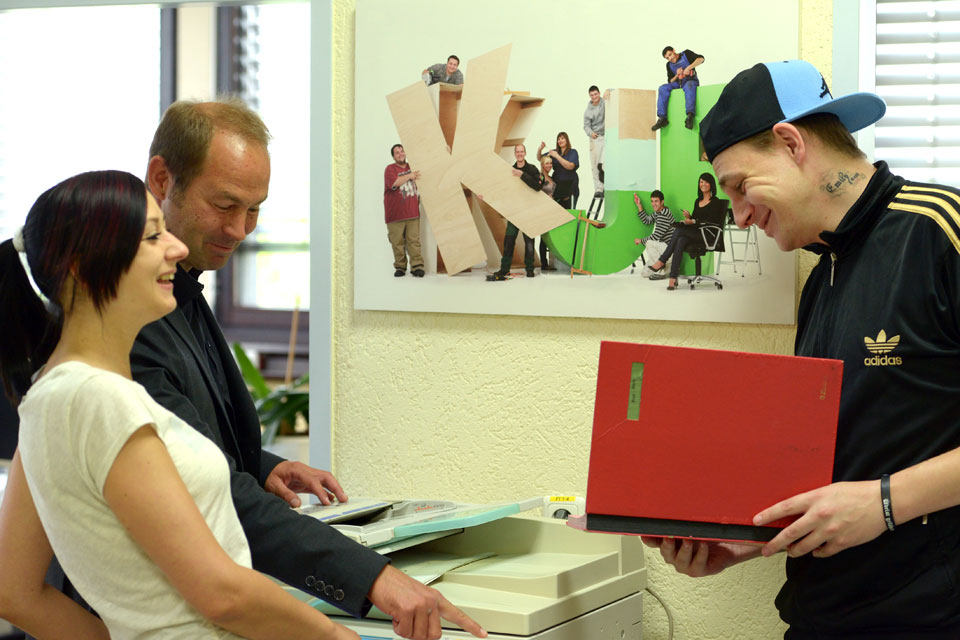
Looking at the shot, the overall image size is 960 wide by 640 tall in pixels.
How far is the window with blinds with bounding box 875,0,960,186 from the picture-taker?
1677 mm

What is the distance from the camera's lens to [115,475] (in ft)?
3.18

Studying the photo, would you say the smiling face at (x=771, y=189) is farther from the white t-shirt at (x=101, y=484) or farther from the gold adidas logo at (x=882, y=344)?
the white t-shirt at (x=101, y=484)

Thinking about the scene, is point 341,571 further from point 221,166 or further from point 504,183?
point 504,183

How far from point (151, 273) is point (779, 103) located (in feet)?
3.07

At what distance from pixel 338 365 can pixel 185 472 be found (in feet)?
3.25

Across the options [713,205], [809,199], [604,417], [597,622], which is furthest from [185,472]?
[713,205]

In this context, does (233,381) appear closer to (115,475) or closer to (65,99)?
(115,475)

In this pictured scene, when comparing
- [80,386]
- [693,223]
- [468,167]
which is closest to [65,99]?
[468,167]

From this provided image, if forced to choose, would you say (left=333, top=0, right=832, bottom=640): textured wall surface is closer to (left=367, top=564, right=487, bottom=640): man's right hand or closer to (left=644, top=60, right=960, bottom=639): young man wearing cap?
(left=644, top=60, right=960, bottom=639): young man wearing cap

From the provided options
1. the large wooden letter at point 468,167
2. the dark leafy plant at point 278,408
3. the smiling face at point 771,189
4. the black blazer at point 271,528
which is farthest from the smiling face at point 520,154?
the dark leafy plant at point 278,408

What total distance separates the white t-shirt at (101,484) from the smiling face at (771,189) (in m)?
0.89

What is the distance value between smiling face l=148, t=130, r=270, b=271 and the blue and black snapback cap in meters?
0.77

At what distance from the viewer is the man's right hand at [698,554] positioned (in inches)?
54.2

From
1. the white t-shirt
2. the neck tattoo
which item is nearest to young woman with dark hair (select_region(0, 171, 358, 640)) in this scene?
the white t-shirt
